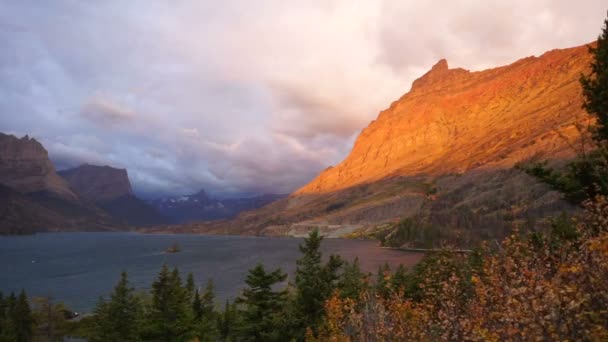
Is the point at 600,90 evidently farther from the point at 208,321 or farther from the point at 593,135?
the point at 208,321

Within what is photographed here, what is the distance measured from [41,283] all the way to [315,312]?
11957 cm

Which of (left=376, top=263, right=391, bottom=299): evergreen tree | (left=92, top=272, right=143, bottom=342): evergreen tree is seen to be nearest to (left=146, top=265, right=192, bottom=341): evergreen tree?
(left=92, top=272, right=143, bottom=342): evergreen tree

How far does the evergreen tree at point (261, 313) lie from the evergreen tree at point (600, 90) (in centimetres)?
2121

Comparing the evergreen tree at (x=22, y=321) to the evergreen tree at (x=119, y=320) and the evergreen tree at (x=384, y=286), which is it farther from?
the evergreen tree at (x=384, y=286)

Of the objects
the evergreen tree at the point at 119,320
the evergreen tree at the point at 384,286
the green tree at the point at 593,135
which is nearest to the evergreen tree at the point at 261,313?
the evergreen tree at the point at 384,286

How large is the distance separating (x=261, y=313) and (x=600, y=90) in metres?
23.3

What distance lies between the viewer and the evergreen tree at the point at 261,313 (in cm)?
2714

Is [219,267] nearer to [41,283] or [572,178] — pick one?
[41,283]

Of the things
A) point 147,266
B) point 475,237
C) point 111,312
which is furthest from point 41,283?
point 475,237

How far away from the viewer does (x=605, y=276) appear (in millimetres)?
5531

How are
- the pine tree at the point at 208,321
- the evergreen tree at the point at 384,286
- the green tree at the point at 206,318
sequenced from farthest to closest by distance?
the green tree at the point at 206,318 < the pine tree at the point at 208,321 < the evergreen tree at the point at 384,286

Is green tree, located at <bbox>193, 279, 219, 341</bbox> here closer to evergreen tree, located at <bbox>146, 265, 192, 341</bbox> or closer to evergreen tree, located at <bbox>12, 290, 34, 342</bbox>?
evergreen tree, located at <bbox>146, 265, 192, 341</bbox>

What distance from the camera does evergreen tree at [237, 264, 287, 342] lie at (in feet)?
89.0

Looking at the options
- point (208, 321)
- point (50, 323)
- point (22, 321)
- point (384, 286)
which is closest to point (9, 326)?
point (22, 321)
